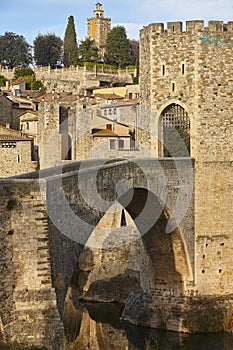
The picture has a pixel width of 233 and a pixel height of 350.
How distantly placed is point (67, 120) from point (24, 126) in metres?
7.94

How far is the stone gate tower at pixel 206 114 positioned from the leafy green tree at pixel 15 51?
62.0 meters

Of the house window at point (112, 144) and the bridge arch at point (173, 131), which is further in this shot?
the house window at point (112, 144)

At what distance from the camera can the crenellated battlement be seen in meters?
21.3

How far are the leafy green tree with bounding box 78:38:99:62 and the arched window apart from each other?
176 ft

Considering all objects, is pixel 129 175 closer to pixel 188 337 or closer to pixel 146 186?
pixel 146 186

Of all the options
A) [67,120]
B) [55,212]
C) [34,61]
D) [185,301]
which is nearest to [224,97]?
[185,301]

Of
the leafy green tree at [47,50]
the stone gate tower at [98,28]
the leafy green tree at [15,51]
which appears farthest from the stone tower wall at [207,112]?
the stone gate tower at [98,28]

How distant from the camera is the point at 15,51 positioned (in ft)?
273

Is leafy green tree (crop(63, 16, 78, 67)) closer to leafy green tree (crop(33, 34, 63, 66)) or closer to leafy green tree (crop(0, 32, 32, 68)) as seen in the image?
leafy green tree (crop(33, 34, 63, 66))

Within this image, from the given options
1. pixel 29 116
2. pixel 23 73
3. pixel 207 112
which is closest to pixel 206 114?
pixel 207 112

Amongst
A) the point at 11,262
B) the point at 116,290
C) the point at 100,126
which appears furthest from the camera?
the point at 100,126

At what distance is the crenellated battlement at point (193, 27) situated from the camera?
2134 cm

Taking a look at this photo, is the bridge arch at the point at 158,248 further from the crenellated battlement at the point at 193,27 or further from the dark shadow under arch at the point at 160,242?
the crenellated battlement at the point at 193,27

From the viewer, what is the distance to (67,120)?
35.6 metres
